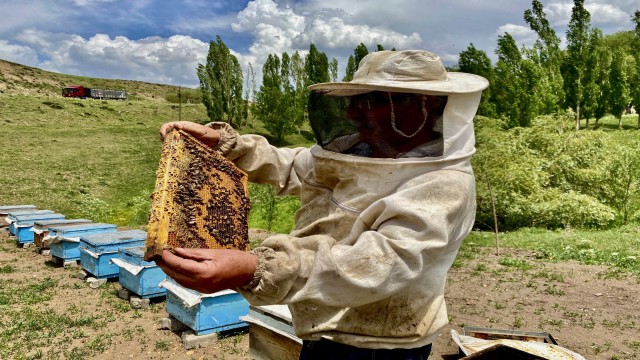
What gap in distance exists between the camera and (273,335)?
4.44 m

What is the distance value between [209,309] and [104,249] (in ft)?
11.2

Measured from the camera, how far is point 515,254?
1040cm

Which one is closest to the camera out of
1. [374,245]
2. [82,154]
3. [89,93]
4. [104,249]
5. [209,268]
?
[209,268]

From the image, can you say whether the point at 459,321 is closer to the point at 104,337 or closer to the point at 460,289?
the point at 460,289

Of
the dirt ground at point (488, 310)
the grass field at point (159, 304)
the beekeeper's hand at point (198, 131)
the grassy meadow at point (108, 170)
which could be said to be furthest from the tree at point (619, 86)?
the beekeeper's hand at point (198, 131)

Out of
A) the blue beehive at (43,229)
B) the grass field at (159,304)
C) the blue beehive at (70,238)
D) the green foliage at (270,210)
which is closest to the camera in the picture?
the grass field at (159,304)

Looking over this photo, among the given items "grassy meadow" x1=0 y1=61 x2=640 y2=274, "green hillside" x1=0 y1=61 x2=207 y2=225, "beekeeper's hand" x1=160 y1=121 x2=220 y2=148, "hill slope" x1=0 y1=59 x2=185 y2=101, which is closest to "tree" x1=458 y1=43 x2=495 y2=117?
"grassy meadow" x1=0 y1=61 x2=640 y2=274

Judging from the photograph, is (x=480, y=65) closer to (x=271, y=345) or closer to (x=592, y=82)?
(x=592, y=82)

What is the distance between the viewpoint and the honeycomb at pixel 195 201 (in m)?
1.44

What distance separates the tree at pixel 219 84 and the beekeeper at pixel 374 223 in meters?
31.1

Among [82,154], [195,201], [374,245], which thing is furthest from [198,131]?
[82,154]

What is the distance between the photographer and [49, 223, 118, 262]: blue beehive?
9539 mm

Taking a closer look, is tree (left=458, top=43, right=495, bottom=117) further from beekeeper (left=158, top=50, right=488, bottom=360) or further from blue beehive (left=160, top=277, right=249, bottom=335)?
beekeeper (left=158, top=50, right=488, bottom=360)

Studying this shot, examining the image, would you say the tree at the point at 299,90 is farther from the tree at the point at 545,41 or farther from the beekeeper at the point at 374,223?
the beekeeper at the point at 374,223
